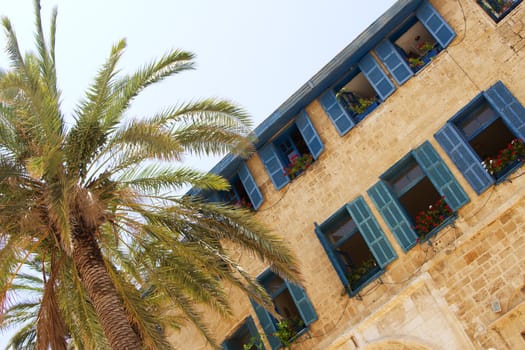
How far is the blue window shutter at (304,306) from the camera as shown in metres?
14.1

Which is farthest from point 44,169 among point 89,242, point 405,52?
point 405,52

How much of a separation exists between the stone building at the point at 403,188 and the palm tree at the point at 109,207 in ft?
8.82

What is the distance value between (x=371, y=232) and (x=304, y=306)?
258 cm

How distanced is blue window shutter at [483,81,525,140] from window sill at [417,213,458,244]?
2223mm

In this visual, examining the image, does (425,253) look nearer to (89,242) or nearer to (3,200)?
(89,242)

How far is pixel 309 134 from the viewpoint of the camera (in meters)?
15.7

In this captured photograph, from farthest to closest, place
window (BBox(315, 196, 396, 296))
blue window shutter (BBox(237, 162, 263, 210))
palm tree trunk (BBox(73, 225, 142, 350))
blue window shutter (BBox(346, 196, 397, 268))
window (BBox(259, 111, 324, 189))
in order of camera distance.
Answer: blue window shutter (BBox(237, 162, 263, 210)) → window (BBox(259, 111, 324, 189)) → window (BBox(315, 196, 396, 296)) → blue window shutter (BBox(346, 196, 397, 268)) → palm tree trunk (BBox(73, 225, 142, 350))

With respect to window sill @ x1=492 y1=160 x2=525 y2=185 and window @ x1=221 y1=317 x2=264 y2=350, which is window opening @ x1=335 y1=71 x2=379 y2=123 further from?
window @ x1=221 y1=317 x2=264 y2=350

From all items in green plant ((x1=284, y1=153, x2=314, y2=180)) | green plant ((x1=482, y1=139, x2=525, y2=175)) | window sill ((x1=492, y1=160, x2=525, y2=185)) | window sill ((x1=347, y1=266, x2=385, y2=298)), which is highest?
green plant ((x1=284, y1=153, x2=314, y2=180))

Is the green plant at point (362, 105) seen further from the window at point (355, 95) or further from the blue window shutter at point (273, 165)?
the blue window shutter at point (273, 165)

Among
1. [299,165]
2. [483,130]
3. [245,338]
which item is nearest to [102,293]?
[299,165]

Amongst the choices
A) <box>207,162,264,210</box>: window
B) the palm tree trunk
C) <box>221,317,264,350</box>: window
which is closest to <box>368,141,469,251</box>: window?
<box>207,162,264,210</box>: window

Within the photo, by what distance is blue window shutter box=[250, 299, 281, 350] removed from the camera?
14.6 meters

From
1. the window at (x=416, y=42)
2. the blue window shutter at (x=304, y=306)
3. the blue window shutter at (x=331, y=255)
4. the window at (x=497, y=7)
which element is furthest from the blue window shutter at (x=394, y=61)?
the blue window shutter at (x=304, y=306)
